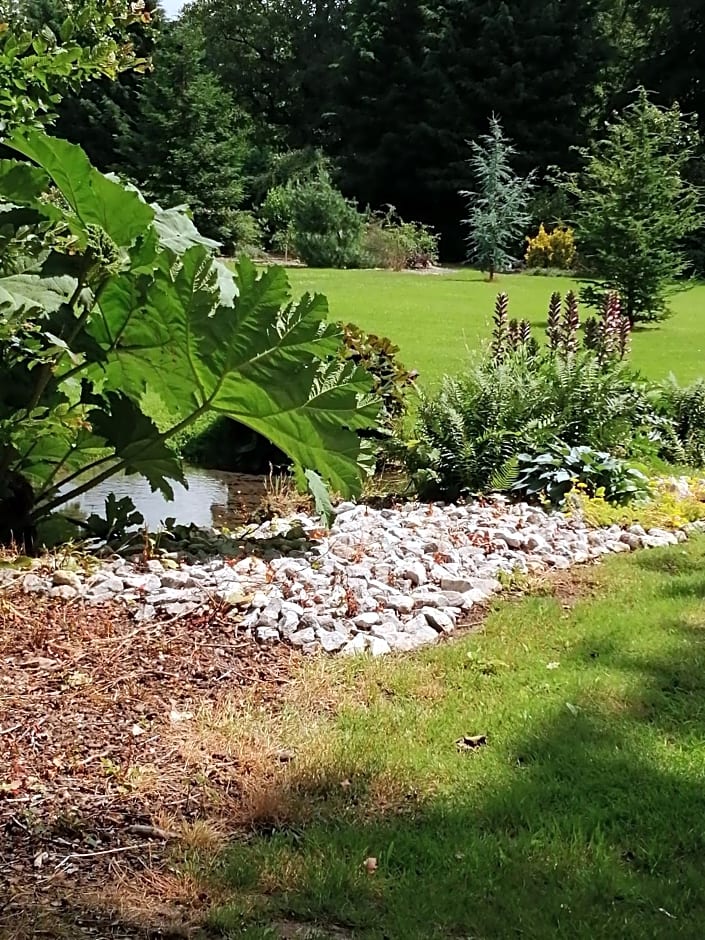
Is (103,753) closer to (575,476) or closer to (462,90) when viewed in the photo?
(575,476)

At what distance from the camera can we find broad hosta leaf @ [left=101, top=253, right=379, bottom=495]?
3.63 metres

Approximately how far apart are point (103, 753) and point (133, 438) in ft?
5.87

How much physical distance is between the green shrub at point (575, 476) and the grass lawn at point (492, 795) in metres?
1.67

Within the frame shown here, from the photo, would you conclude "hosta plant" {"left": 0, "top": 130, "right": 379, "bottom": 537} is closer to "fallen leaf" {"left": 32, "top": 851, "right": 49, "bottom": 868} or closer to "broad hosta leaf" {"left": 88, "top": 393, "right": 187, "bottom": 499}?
"broad hosta leaf" {"left": 88, "top": 393, "right": 187, "bottom": 499}

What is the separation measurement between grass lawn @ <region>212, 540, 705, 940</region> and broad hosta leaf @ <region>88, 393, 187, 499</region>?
4.30 ft

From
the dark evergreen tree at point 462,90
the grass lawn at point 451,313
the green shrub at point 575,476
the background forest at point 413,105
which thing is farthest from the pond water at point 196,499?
the dark evergreen tree at point 462,90

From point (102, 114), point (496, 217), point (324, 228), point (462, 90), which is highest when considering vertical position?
point (462, 90)

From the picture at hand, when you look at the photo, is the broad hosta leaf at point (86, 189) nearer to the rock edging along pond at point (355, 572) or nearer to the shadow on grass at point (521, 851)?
the rock edging along pond at point (355, 572)

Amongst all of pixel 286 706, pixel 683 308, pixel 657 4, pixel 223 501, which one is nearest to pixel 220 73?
pixel 657 4

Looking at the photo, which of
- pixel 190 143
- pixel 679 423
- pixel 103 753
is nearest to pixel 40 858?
pixel 103 753

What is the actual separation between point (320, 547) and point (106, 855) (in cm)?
227

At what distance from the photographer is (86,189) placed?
3.49 meters

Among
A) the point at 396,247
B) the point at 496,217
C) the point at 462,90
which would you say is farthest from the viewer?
the point at 462,90

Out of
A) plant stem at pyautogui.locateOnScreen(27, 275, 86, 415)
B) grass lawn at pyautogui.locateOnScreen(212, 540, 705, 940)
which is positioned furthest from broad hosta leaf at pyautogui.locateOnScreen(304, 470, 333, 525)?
plant stem at pyautogui.locateOnScreen(27, 275, 86, 415)
